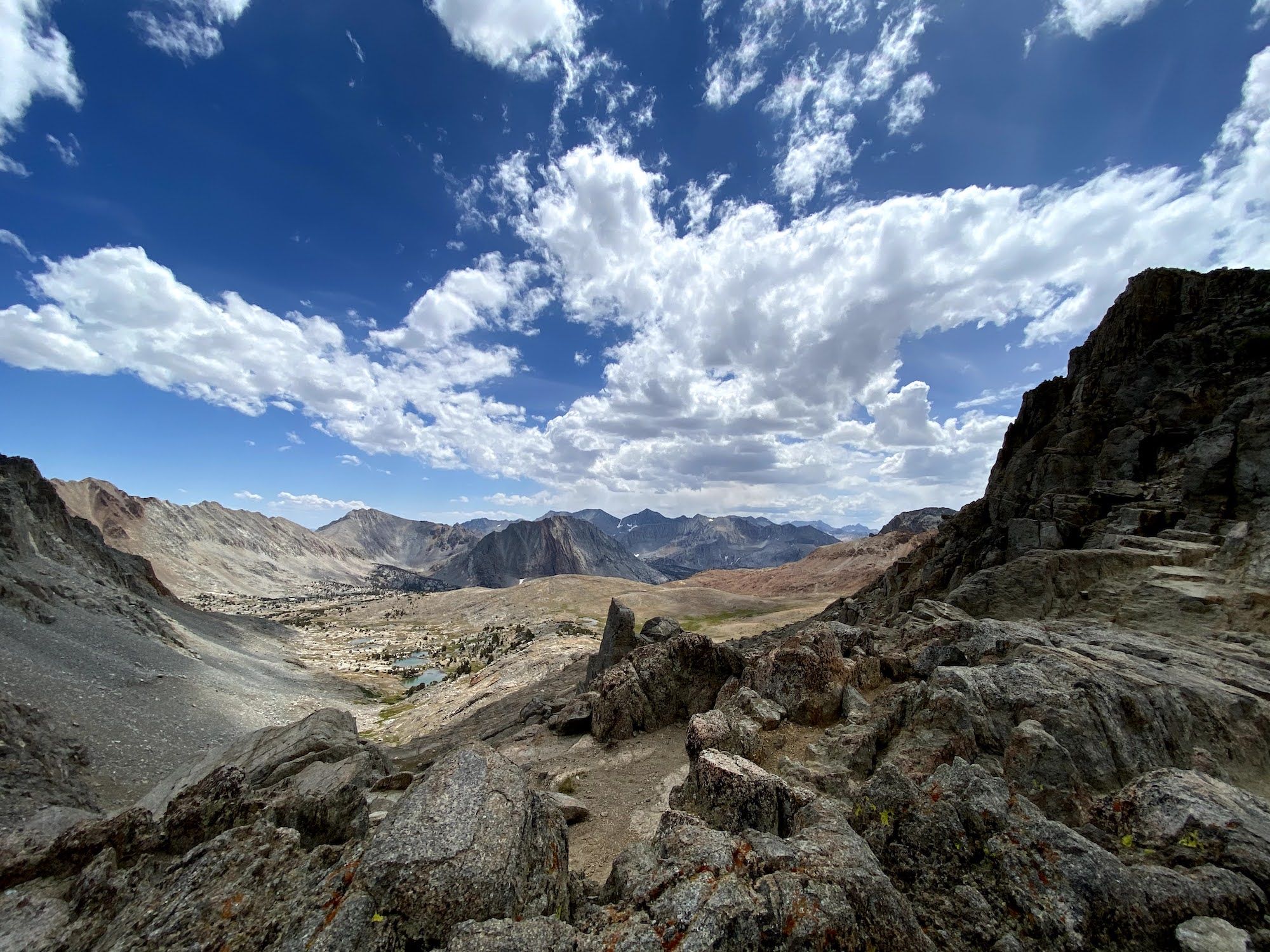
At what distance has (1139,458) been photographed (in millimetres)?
37938

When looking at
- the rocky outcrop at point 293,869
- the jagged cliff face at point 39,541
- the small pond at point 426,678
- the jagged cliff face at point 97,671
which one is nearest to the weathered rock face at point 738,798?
the rocky outcrop at point 293,869

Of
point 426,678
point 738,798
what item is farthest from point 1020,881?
point 426,678

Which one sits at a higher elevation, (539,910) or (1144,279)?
(1144,279)

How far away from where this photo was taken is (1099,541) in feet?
106

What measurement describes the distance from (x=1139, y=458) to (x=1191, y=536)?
40.0 feet

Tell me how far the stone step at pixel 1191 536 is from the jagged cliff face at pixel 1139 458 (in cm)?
8

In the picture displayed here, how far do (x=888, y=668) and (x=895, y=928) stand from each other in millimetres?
17831

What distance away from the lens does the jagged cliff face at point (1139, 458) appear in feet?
96.4

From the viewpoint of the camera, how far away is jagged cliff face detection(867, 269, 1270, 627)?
96.4ft

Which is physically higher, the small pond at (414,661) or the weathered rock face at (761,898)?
the weathered rock face at (761,898)

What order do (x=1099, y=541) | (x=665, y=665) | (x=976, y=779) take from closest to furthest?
(x=976, y=779)
(x=665, y=665)
(x=1099, y=541)

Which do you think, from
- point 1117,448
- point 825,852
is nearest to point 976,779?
point 825,852

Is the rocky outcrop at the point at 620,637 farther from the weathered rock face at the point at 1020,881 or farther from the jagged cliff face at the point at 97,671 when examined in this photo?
the jagged cliff face at the point at 97,671

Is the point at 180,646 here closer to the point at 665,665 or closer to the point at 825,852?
the point at 665,665
